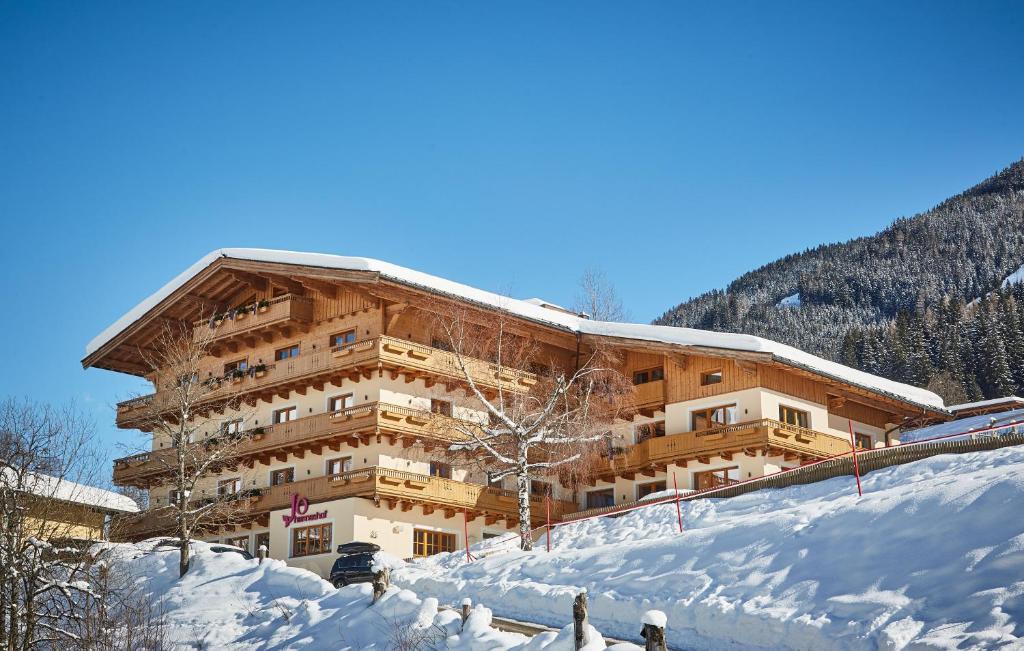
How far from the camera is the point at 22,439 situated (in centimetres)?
2794

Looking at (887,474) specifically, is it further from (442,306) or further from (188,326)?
(188,326)

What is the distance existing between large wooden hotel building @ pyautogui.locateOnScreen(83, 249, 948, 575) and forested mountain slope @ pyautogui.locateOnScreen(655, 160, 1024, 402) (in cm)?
5256

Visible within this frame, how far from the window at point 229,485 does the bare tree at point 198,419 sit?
0.45 ft

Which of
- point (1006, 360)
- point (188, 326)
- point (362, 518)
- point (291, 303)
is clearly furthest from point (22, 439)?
point (1006, 360)

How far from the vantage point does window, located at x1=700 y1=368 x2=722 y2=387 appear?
135ft

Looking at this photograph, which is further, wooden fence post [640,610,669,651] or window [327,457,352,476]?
window [327,457,352,476]

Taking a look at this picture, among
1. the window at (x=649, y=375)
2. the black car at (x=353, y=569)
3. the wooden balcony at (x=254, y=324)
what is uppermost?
the wooden balcony at (x=254, y=324)

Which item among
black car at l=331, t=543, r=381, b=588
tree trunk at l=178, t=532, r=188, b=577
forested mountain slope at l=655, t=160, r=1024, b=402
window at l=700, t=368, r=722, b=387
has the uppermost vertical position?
forested mountain slope at l=655, t=160, r=1024, b=402

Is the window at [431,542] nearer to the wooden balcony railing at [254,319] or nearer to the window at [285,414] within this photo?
the window at [285,414]

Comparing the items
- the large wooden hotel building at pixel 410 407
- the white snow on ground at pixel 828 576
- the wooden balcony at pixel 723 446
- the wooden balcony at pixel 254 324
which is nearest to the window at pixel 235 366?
the large wooden hotel building at pixel 410 407

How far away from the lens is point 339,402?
41031 millimetres

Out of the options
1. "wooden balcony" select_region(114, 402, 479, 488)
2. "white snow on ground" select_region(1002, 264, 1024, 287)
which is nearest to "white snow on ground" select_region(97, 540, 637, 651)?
"wooden balcony" select_region(114, 402, 479, 488)

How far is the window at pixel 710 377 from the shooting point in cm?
4109

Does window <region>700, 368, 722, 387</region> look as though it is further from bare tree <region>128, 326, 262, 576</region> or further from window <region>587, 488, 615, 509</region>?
bare tree <region>128, 326, 262, 576</region>
